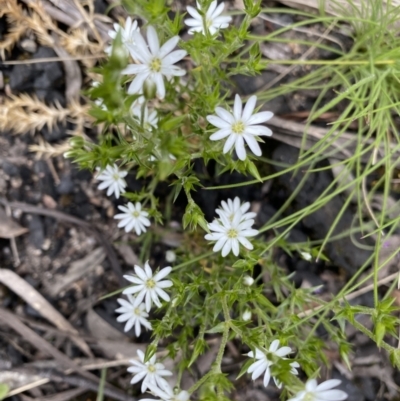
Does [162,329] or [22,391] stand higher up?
[162,329]

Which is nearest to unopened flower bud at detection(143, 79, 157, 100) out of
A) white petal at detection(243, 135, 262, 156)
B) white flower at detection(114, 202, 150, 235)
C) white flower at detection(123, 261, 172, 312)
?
white petal at detection(243, 135, 262, 156)

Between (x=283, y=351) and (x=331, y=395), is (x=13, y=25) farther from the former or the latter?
(x=331, y=395)

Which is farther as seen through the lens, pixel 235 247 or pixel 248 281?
pixel 248 281

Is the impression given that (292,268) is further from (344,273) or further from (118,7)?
(118,7)

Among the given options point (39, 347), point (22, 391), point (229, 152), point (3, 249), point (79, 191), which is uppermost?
point (229, 152)

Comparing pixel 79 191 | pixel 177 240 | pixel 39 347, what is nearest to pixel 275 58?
pixel 177 240

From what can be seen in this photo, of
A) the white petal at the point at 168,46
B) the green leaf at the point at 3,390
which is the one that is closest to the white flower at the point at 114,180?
the white petal at the point at 168,46

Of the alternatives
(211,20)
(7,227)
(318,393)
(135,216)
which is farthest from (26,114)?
(318,393)
